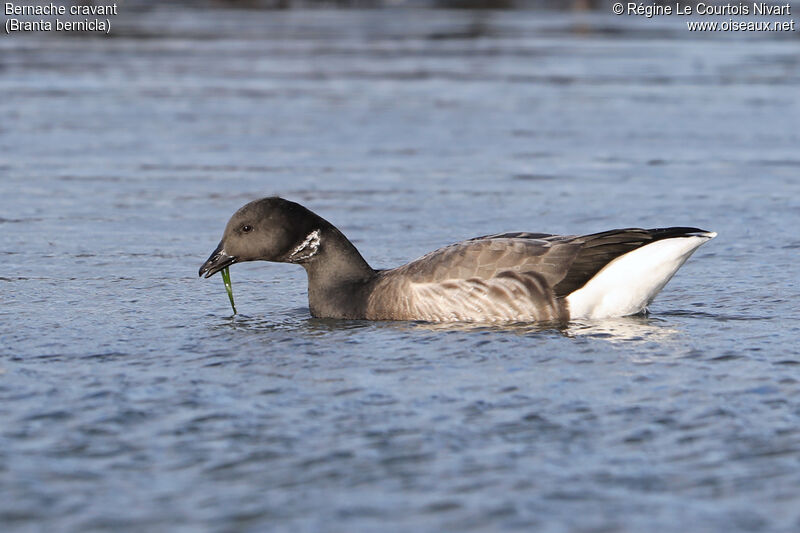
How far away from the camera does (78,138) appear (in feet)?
63.0

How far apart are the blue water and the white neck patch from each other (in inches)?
20.4

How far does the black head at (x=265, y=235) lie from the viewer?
32.1 feet

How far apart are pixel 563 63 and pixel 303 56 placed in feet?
20.7


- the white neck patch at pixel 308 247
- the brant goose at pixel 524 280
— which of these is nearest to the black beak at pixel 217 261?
the brant goose at pixel 524 280

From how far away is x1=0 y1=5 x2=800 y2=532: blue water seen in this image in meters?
5.83

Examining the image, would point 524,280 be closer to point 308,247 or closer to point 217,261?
point 308,247

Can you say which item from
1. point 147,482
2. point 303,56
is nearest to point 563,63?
point 303,56

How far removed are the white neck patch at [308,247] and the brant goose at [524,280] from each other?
395mm

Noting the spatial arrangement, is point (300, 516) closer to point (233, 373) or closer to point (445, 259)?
point (233, 373)

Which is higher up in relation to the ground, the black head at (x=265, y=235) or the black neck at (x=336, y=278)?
the black head at (x=265, y=235)

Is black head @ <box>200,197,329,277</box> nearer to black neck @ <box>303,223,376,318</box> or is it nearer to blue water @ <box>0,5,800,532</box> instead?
black neck @ <box>303,223,376,318</box>

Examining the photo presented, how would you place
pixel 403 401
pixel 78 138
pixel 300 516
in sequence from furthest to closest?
pixel 78 138
pixel 403 401
pixel 300 516

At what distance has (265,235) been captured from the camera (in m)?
9.79

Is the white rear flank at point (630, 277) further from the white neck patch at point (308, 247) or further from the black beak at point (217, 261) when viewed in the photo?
the black beak at point (217, 261)
